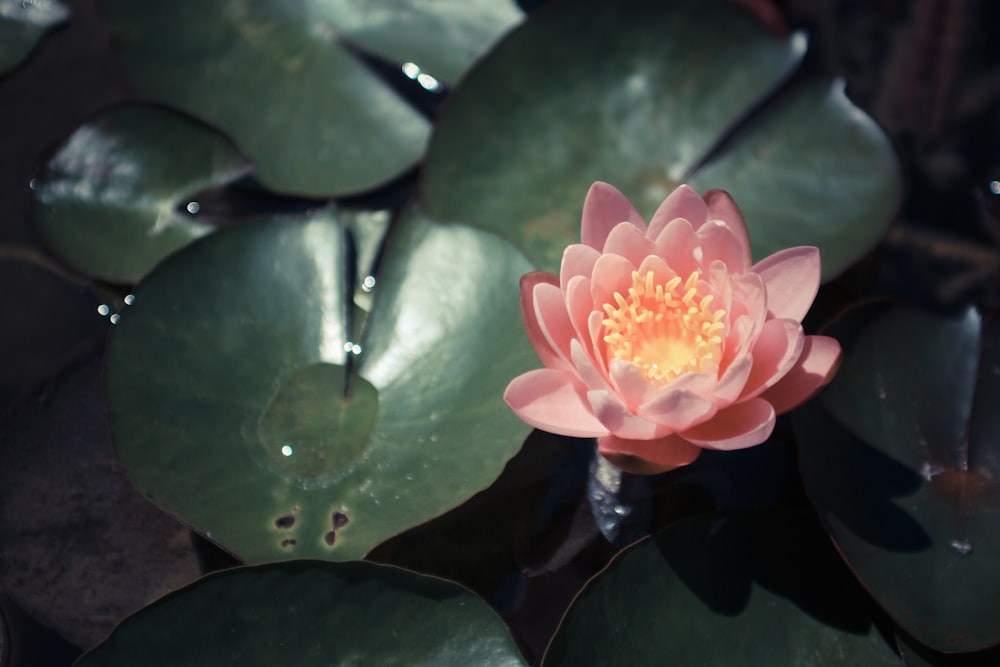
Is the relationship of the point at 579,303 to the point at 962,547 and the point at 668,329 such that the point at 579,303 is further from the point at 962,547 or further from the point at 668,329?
the point at 962,547

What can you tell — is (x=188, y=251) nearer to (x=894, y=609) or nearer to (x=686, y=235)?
(x=686, y=235)

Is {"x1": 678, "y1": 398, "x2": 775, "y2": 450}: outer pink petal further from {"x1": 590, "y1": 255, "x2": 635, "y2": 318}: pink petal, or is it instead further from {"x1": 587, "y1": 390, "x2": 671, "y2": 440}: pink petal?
{"x1": 590, "y1": 255, "x2": 635, "y2": 318}: pink petal

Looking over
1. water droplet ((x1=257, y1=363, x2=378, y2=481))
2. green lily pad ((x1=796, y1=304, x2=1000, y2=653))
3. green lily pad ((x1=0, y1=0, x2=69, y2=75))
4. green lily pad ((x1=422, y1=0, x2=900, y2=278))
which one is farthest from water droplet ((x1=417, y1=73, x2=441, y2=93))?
green lily pad ((x1=796, y1=304, x2=1000, y2=653))

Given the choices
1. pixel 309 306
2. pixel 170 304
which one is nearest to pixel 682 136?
pixel 309 306

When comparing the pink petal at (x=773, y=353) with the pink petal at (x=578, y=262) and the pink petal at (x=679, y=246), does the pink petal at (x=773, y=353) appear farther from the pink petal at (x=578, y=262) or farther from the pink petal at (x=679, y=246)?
the pink petal at (x=578, y=262)

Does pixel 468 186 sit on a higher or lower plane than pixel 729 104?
lower
